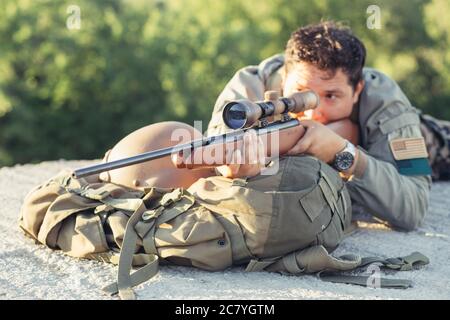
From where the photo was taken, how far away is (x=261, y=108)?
2.92 meters

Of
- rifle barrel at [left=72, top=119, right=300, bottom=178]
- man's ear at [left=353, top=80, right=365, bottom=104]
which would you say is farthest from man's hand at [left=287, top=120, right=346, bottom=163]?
man's ear at [left=353, top=80, right=365, bottom=104]

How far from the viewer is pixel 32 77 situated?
1205cm

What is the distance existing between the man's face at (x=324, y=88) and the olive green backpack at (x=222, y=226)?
1.97 ft

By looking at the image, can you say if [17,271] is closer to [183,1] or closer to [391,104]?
[391,104]

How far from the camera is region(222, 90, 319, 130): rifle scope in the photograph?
2809 millimetres

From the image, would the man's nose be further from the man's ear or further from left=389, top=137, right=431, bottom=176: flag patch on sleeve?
left=389, top=137, right=431, bottom=176: flag patch on sleeve

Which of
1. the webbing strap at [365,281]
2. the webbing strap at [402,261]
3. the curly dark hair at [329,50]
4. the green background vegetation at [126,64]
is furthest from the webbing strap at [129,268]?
the green background vegetation at [126,64]

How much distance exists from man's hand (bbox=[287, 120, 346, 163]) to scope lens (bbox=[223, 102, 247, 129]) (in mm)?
475

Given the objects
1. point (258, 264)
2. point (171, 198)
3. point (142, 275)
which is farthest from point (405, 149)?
point (142, 275)

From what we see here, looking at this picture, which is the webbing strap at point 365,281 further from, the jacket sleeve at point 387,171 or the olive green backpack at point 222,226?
the jacket sleeve at point 387,171

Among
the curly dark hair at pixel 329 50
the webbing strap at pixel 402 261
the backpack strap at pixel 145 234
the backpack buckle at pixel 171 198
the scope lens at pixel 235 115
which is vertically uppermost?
the curly dark hair at pixel 329 50

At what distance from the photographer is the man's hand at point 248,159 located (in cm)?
290

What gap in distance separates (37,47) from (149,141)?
361 inches
